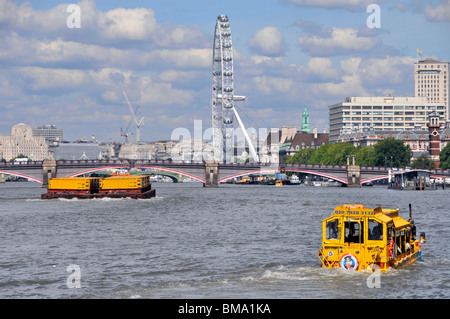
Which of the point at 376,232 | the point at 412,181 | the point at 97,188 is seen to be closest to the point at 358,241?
the point at 376,232

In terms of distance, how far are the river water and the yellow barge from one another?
4169 cm

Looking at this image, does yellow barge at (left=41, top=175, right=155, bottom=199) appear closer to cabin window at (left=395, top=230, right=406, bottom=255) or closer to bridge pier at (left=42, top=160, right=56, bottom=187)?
bridge pier at (left=42, top=160, right=56, bottom=187)

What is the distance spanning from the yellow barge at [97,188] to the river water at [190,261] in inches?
1642

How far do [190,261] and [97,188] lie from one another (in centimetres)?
8231

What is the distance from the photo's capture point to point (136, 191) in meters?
120

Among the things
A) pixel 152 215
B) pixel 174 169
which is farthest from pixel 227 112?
pixel 152 215

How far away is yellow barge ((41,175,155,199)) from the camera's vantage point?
118m

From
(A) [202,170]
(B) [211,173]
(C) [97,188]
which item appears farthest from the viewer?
(A) [202,170]

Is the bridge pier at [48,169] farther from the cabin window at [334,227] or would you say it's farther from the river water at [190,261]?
the cabin window at [334,227]

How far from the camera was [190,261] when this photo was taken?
141ft

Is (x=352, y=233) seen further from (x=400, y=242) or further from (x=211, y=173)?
(x=211, y=173)

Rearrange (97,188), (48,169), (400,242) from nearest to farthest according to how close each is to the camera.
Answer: (400,242), (97,188), (48,169)
